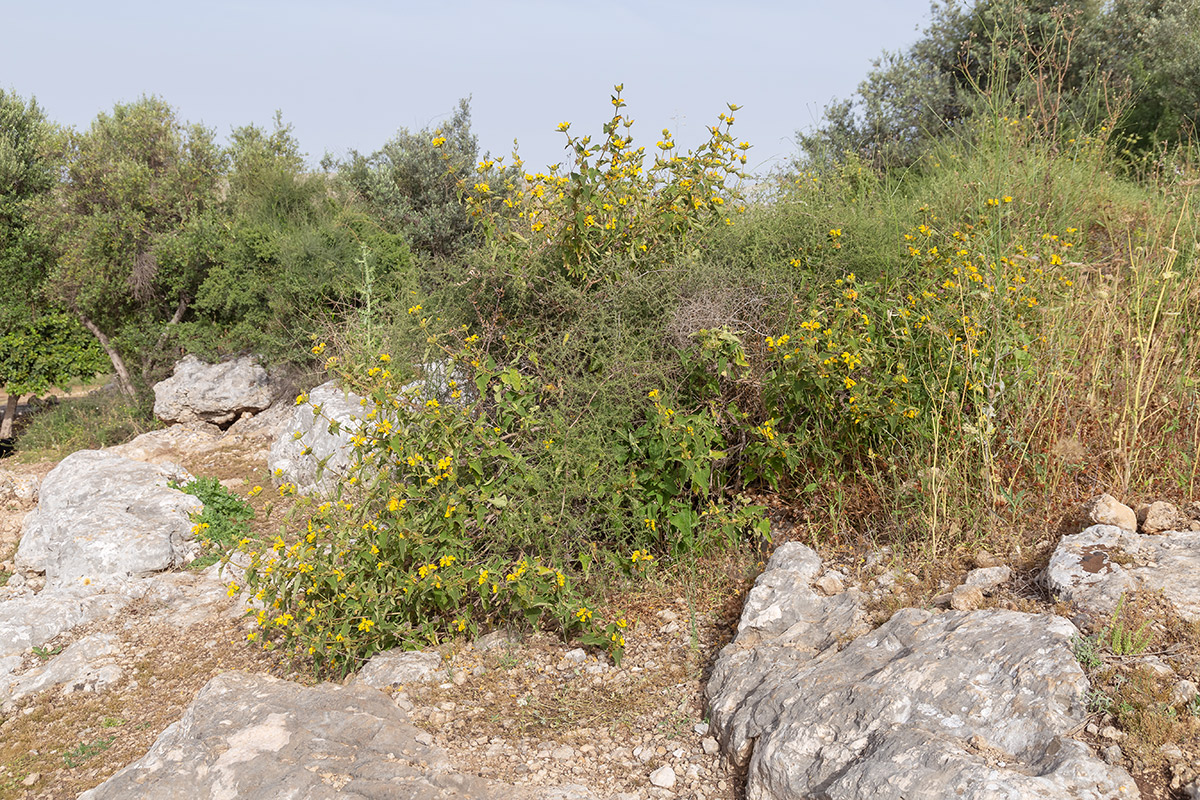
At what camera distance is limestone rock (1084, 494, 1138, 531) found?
9.64 ft

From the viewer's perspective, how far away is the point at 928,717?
7.61 feet

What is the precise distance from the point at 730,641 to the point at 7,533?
294 inches

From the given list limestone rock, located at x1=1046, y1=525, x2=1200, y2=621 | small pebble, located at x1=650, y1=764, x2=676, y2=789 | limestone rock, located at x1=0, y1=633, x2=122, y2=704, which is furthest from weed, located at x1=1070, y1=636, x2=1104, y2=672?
limestone rock, located at x1=0, y1=633, x2=122, y2=704

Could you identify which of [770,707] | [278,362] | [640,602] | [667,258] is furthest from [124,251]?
[770,707]

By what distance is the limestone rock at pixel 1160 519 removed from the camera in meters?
2.94

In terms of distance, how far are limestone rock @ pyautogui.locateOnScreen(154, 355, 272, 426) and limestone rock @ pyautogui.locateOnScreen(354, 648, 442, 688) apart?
796 cm

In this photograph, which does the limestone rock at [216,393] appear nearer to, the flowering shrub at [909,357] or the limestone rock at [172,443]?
the limestone rock at [172,443]

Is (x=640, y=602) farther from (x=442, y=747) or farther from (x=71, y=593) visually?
(x=71, y=593)

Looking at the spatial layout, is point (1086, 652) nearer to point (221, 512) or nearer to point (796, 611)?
point (796, 611)

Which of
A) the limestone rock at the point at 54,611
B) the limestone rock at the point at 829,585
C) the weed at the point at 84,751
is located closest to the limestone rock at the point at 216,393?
the limestone rock at the point at 54,611

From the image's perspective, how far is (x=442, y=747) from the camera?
2816mm

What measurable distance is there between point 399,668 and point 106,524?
3634 millimetres

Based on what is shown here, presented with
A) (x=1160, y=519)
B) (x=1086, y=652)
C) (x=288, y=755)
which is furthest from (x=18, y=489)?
(x=1160, y=519)

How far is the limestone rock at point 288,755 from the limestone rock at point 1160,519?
8.11ft
